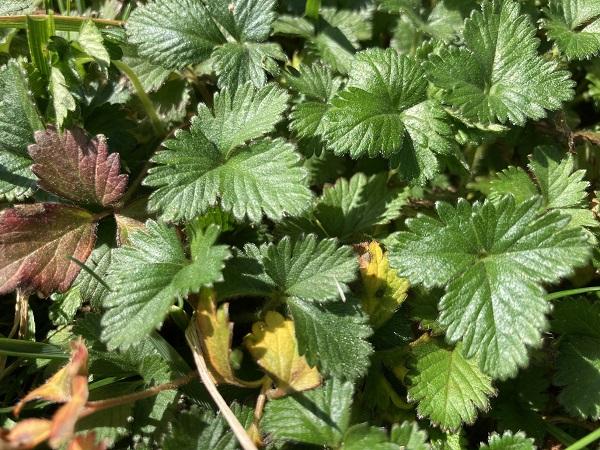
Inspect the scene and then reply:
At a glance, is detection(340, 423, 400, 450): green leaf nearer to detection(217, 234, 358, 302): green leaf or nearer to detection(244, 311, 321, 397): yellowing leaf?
detection(244, 311, 321, 397): yellowing leaf

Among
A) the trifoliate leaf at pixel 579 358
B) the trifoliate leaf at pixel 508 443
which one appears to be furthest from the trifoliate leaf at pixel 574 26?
the trifoliate leaf at pixel 508 443

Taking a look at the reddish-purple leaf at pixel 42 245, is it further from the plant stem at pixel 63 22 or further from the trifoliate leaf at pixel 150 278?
the plant stem at pixel 63 22

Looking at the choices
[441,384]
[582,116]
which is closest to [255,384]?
[441,384]

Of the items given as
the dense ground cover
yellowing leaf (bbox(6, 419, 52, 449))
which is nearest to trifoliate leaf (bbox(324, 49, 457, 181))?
the dense ground cover

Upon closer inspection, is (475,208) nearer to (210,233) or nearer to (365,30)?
(210,233)

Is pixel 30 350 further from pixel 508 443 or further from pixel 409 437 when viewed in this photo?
pixel 508 443
